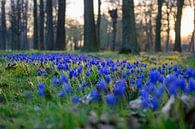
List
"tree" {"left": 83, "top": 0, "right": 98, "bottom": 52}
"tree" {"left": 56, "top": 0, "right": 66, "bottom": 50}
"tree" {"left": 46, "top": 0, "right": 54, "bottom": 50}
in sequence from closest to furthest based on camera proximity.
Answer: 1. "tree" {"left": 83, "top": 0, "right": 98, "bottom": 52}
2. "tree" {"left": 56, "top": 0, "right": 66, "bottom": 50}
3. "tree" {"left": 46, "top": 0, "right": 54, "bottom": 50}

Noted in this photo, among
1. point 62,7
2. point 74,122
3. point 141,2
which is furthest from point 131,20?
point 141,2

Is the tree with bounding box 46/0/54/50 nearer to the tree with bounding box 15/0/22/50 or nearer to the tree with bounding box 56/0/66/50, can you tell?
the tree with bounding box 56/0/66/50

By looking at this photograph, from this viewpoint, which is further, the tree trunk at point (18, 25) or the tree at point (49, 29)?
the tree trunk at point (18, 25)

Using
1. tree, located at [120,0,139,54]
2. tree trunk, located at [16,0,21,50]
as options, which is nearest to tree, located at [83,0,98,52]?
tree, located at [120,0,139,54]

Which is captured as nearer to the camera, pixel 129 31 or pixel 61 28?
pixel 129 31

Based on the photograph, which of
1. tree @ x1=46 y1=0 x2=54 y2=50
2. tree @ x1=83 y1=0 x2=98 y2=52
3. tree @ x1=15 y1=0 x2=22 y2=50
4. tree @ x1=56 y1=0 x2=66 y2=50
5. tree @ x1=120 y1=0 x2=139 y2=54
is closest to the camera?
tree @ x1=120 y1=0 x2=139 y2=54

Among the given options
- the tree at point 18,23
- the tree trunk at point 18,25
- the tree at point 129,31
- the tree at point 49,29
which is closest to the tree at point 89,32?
the tree at point 129,31

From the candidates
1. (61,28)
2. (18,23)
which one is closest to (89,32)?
(61,28)

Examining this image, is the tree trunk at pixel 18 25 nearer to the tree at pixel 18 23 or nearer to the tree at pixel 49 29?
the tree at pixel 18 23

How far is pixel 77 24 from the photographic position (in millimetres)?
77750

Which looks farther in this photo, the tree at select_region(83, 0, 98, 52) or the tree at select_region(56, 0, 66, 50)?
the tree at select_region(56, 0, 66, 50)

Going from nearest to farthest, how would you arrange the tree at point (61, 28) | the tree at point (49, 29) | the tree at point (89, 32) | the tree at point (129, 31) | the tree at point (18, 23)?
the tree at point (129, 31) < the tree at point (89, 32) < the tree at point (61, 28) < the tree at point (49, 29) < the tree at point (18, 23)

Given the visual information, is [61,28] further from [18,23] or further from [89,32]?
[18,23]

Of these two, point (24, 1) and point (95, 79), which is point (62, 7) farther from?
point (24, 1)
